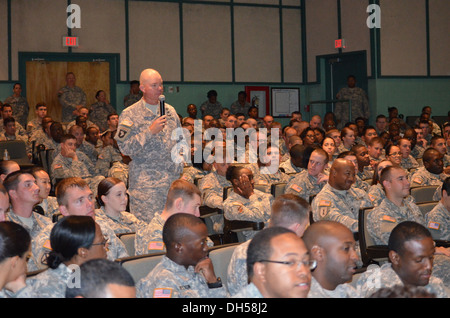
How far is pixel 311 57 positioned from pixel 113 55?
4889mm

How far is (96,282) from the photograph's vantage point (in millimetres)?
2012

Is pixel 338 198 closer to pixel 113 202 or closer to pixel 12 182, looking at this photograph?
pixel 113 202

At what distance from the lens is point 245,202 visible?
16.8ft

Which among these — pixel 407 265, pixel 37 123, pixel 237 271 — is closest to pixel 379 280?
pixel 407 265

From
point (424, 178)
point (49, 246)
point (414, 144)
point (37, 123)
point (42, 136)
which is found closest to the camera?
point (49, 246)

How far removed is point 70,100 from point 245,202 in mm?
7784

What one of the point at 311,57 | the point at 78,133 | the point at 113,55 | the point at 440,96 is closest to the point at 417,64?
the point at 440,96

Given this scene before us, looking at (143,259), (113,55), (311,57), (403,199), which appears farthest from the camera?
(311,57)

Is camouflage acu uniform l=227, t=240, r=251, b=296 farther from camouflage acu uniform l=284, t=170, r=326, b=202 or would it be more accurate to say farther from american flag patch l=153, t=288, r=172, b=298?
camouflage acu uniform l=284, t=170, r=326, b=202

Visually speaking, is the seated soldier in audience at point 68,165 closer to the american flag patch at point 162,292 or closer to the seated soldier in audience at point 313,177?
the seated soldier in audience at point 313,177

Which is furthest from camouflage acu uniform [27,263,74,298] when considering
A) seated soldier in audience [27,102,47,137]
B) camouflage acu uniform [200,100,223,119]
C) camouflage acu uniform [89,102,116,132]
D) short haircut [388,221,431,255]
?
camouflage acu uniform [200,100,223,119]

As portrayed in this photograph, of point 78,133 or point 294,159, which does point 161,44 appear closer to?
point 78,133

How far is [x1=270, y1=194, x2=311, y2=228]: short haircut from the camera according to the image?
342cm

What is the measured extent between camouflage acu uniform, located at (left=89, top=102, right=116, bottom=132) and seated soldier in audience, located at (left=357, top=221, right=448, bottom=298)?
9199 mm
